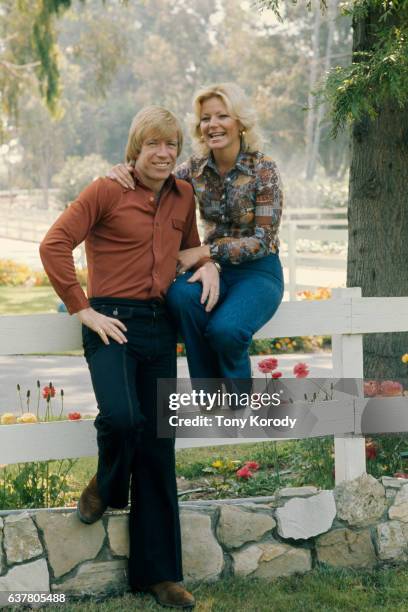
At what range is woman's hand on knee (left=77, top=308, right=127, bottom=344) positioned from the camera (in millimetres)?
3602

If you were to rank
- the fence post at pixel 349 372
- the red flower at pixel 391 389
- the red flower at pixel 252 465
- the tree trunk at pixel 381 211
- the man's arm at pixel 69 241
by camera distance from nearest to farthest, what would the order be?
the man's arm at pixel 69 241 < the fence post at pixel 349 372 < the red flower at pixel 391 389 < the red flower at pixel 252 465 < the tree trunk at pixel 381 211

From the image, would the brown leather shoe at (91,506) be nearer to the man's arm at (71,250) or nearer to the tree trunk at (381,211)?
the man's arm at (71,250)

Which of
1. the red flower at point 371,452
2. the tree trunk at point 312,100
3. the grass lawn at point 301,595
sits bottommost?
the grass lawn at point 301,595

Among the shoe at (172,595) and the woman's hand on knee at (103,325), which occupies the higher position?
the woman's hand on knee at (103,325)

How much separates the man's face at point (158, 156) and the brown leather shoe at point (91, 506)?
117 cm

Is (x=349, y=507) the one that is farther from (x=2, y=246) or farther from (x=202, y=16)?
(x=202, y=16)

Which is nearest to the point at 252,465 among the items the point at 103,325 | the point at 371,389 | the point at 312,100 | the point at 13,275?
the point at 371,389

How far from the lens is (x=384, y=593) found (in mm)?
3898

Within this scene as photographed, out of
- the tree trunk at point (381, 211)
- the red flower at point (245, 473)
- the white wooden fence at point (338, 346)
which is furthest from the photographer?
the tree trunk at point (381, 211)

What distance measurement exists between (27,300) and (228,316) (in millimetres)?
12359

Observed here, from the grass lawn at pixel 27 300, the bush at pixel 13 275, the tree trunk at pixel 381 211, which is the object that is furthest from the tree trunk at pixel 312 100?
the tree trunk at pixel 381 211

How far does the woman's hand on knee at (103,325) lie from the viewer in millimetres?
3602

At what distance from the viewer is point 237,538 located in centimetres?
404

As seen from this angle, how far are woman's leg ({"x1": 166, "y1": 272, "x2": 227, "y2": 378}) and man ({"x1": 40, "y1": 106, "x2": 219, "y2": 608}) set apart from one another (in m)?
Result: 0.04
